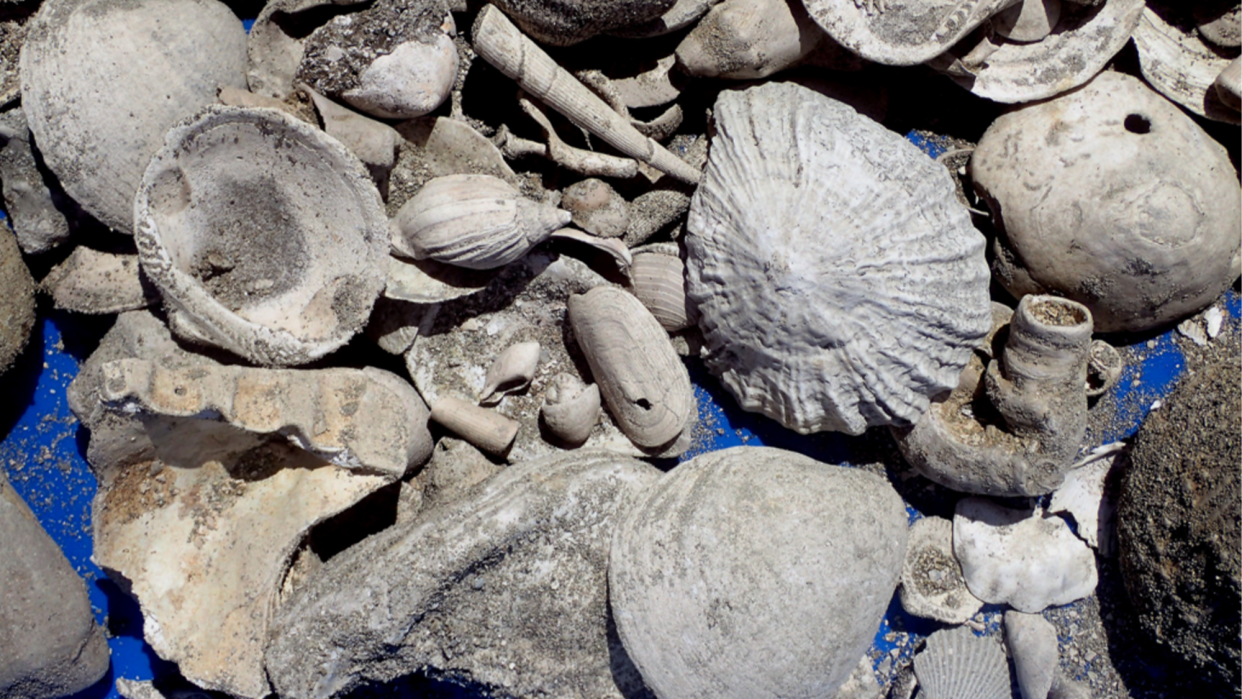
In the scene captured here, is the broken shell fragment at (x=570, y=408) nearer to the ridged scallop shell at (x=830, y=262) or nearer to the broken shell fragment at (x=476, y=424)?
the broken shell fragment at (x=476, y=424)

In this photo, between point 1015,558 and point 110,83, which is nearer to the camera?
point 110,83

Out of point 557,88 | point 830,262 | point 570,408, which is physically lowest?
point 570,408

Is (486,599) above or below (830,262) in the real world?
below

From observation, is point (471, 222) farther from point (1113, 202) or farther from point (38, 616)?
point (1113, 202)

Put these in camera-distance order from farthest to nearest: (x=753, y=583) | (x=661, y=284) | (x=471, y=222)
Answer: (x=661, y=284) → (x=471, y=222) → (x=753, y=583)

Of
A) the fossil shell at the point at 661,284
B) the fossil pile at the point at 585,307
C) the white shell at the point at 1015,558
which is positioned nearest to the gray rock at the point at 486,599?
the fossil pile at the point at 585,307

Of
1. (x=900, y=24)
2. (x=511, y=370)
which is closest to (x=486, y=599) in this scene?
(x=511, y=370)

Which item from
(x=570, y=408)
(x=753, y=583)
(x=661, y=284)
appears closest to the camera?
(x=753, y=583)

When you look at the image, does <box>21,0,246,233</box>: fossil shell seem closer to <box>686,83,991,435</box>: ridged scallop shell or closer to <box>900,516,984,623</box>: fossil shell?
<box>686,83,991,435</box>: ridged scallop shell
